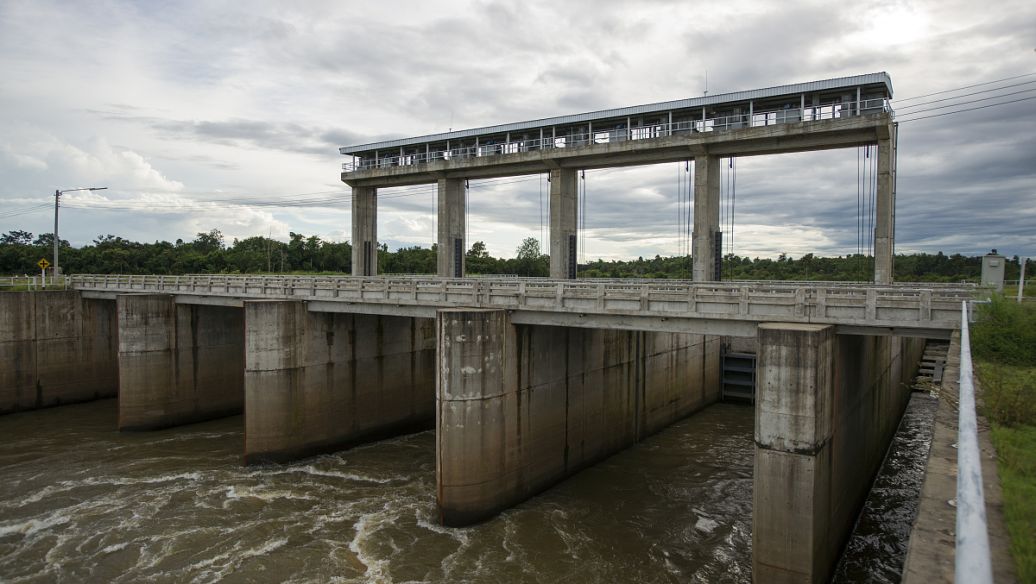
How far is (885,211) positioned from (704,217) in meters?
8.89

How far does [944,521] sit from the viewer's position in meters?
6.28

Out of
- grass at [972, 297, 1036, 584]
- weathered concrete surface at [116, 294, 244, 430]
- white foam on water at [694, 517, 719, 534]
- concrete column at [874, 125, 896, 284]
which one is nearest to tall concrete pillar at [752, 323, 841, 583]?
grass at [972, 297, 1036, 584]

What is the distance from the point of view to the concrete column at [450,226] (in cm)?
4553

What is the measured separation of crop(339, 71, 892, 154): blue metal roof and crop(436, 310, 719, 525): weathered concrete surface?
14.8 metres

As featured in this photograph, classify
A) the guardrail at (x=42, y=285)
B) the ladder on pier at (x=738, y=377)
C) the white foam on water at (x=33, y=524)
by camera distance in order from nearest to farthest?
1. the white foam on water at (x=33, y=524)
2. the ladder on pier at (x=738, y=377)
3. the guardrail at (x=42, y=285)

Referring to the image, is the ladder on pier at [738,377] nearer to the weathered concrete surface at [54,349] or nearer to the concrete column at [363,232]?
the concrete column at [363,232]

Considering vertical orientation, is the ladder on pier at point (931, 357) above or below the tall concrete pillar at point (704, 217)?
below

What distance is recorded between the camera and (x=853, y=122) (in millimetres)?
30609

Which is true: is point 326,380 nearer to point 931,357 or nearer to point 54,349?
point 54,349

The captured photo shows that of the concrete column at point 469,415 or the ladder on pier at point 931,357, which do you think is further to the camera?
the ladder on pier at point 931,357

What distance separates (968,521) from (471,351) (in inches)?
684

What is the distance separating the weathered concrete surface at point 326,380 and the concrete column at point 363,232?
20428 mm

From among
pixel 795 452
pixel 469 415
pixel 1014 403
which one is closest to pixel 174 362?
pixel 469 415

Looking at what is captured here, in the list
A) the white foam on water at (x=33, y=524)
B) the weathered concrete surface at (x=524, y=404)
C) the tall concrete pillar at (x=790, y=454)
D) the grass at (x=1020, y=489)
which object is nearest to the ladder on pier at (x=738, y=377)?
the weathered concrete surface at (x=524, y=404)
